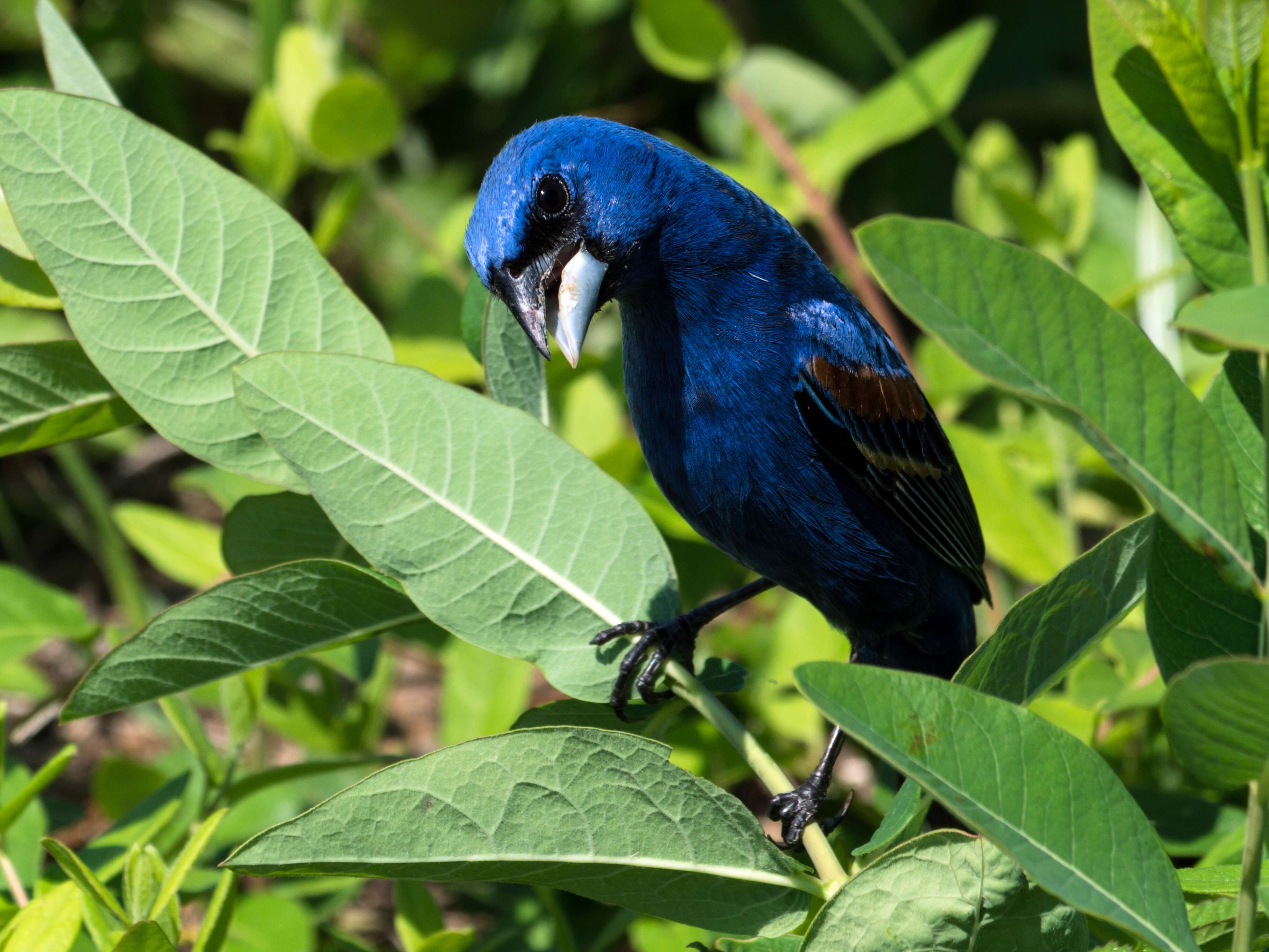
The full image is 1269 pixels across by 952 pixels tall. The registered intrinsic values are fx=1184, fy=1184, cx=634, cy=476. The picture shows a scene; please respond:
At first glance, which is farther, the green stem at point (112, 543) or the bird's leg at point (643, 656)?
the green stem at point (112, 543)

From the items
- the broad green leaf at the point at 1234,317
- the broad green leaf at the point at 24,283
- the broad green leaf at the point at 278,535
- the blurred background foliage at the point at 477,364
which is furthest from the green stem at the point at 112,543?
the broad green leaf at the point at 1234,317

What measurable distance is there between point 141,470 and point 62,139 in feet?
10.7

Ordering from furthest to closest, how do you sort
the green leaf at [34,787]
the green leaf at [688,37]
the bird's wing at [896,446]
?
the green leaf at [688,37] → the bird's wing at [896,446] → the green leaf at [34,787]

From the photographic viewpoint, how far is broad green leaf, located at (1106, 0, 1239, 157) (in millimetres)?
1153

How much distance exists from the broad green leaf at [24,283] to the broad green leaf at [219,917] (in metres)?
0.79

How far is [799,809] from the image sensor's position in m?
1.62

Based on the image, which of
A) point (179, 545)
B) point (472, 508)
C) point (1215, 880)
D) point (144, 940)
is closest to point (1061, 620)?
point (1215, 880)

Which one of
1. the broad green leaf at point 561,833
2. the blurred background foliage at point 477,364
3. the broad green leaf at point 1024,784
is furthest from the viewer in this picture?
the blurred background foliage at point 477,364

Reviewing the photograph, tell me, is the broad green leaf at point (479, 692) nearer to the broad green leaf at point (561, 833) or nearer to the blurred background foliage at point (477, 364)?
the blurred background foliage at point (477, 364)

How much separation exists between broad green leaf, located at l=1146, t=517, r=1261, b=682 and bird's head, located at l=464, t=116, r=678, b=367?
75 centimetres

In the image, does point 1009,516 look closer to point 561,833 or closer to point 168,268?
point 561,833

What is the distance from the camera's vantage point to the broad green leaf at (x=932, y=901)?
1092mm

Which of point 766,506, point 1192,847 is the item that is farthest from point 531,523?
point 1192,847

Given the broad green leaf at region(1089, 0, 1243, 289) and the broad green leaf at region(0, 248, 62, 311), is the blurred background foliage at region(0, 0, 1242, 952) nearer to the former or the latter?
the broad green leaf at region(0, 248, 62, 311)
